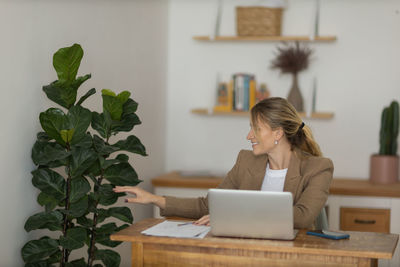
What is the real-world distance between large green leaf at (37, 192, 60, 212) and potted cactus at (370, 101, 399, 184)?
2672 mm

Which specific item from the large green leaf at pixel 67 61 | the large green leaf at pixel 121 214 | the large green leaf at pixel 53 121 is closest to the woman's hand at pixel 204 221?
the large green leaf at pixel 121 214

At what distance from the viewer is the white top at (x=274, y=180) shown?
3.17 metres

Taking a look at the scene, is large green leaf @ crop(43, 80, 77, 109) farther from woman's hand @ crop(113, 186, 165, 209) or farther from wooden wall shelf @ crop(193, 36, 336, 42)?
wooden wall shelf @ crop(193, 36, 336, 42)

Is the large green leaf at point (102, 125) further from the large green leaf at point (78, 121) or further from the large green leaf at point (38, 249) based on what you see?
the large green leaf at point (38, 249)

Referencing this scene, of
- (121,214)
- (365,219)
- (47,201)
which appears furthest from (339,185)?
(47,201)

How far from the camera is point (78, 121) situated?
2.98 m

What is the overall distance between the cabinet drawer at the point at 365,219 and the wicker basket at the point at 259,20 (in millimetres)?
1538

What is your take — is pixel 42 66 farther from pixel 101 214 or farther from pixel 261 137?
pixel 261 137

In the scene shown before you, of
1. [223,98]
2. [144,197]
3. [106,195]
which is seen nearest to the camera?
[144,197]

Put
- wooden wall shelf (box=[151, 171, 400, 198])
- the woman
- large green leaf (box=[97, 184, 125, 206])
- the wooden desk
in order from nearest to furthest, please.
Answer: the wooden desk → the woman → large green leaf (box=[97, 184, 125, 206]) → wooden wall shelf (box=[151, 171, 400, 198])

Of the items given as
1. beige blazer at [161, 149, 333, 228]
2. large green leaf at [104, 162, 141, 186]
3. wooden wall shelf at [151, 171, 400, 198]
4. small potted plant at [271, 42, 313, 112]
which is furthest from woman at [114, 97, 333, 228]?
small potted plant at [271, 42, 313, 112]

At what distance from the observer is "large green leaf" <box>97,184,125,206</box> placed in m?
3.13

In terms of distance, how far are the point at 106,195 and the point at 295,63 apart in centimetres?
236

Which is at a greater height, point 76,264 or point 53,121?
point 53,121
